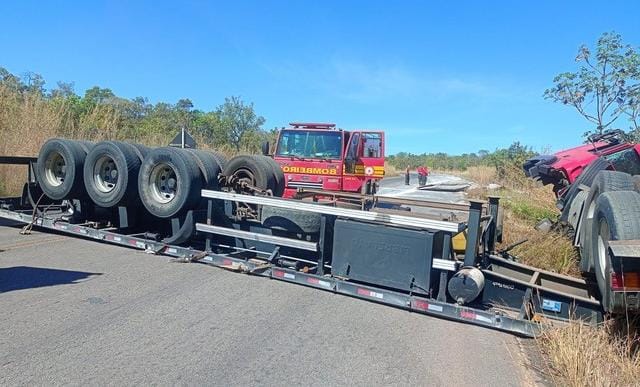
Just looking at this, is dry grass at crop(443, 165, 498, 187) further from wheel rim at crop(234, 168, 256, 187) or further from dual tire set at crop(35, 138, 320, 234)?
dual tire set at crop(35, 138, 320, 234)

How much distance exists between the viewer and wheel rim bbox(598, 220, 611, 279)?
4.52m

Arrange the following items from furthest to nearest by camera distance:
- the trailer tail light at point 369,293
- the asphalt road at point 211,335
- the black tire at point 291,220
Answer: the black tire at point 291,220 < the trailer tail light at point 369,293 < the asphalt road at point 211,335

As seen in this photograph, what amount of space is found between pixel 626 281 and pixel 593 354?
0.64 meters

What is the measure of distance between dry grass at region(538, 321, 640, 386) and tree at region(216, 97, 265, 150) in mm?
30251

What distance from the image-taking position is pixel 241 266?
21.1ft

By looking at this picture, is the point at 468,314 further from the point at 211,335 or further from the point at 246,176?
the point at 246,176

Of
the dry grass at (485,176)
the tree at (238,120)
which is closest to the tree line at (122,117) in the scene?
the tree at (238,120)

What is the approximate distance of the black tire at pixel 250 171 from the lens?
8086 mm

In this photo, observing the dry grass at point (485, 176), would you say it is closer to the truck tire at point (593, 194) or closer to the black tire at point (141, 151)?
the truck tire at point (593, 194)

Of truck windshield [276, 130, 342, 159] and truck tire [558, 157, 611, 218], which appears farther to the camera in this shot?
truck windshield [276, 130, 342, 159]

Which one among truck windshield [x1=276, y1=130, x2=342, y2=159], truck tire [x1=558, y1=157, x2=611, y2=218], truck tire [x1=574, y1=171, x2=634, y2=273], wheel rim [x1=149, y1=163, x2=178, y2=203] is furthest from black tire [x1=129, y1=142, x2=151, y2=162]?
truck tire [x1=558, y1=157, x2=611, y2=218]

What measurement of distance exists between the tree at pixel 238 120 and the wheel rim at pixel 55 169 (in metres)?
25.4

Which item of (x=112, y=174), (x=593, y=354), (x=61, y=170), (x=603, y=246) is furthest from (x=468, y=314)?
(x=61, y=170)

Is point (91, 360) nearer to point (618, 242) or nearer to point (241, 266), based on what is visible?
point (241, 266)
